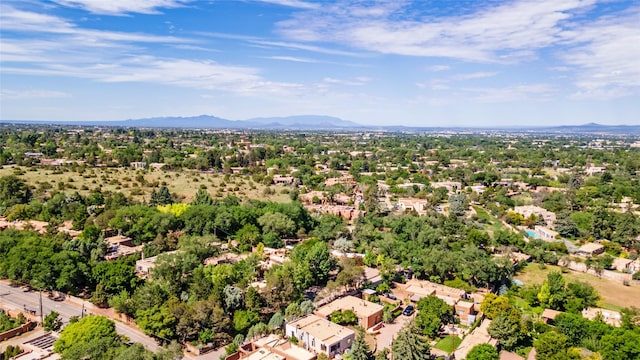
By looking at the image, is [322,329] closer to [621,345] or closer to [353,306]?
[353,306]

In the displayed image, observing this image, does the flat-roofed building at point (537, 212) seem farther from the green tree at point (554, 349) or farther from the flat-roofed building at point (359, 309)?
the green tree at point (554, 349)

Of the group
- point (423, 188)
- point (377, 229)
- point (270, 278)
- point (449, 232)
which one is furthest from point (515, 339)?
point (423, 188)

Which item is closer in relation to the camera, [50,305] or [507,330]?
[507,330]

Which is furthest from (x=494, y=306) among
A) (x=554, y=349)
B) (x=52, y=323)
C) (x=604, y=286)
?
(x=52, y=323)

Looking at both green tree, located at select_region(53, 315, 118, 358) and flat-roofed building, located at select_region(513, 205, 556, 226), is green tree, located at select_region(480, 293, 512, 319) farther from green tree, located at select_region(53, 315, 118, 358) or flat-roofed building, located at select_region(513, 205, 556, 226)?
flat-roofed building, located at select_region(513, 205, 556, 226)

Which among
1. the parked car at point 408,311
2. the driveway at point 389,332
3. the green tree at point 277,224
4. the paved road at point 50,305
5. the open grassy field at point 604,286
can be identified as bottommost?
the open grassy field at point 604,286

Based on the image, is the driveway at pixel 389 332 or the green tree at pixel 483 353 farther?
the driveway at pixel 389 332

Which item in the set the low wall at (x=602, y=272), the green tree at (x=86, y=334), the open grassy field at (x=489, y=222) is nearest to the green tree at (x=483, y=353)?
the green tree at (x=86, y=334)
